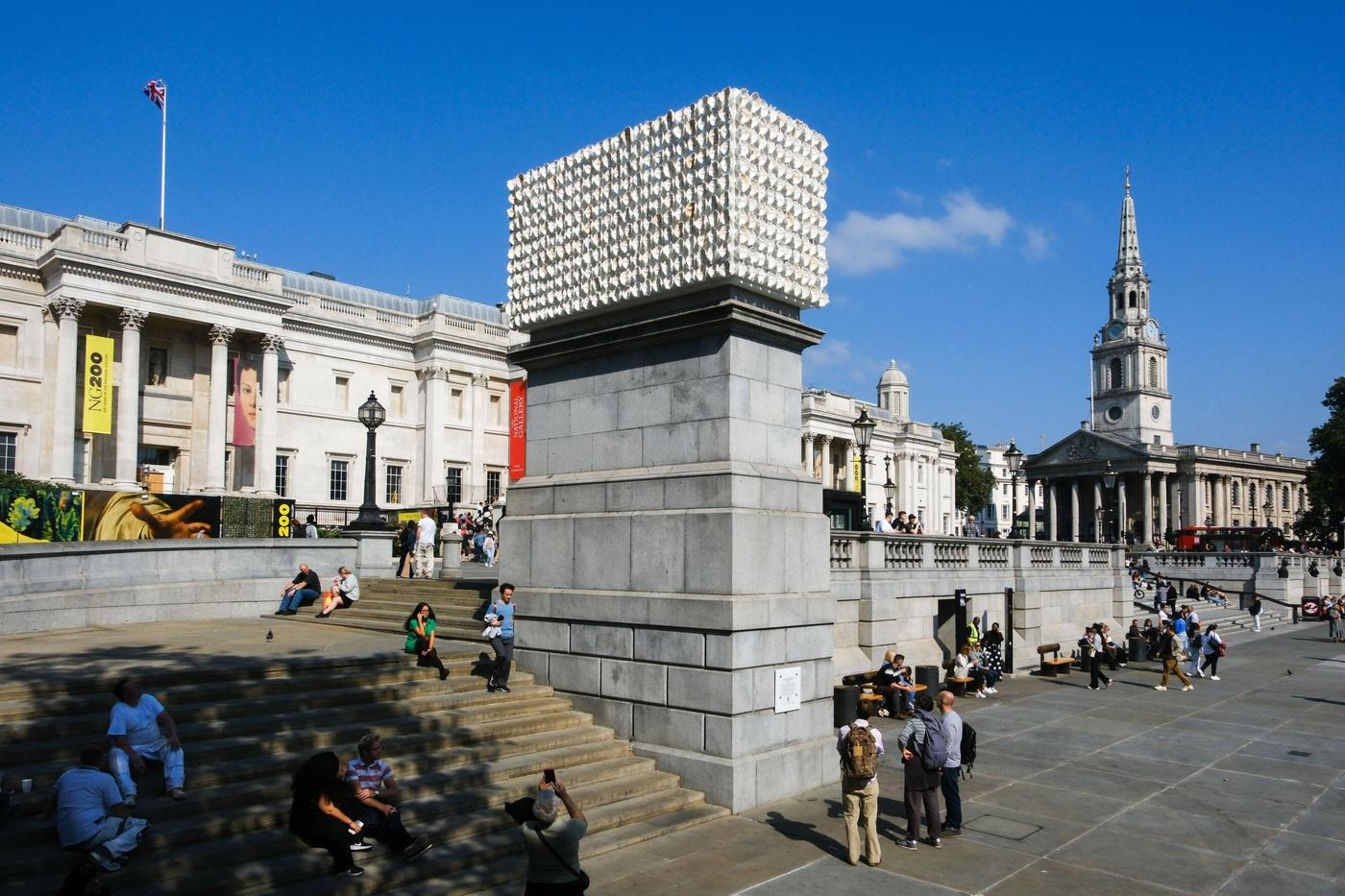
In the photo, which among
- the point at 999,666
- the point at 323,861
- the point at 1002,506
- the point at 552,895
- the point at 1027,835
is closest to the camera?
the point at 552,895

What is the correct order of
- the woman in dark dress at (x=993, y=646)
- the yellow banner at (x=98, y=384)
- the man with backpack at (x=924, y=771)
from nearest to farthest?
the man with backpack at (x=924, y=771) → the woman in dark dress at (x=993, y=646) → the yellow banner at (x=98, y=384)

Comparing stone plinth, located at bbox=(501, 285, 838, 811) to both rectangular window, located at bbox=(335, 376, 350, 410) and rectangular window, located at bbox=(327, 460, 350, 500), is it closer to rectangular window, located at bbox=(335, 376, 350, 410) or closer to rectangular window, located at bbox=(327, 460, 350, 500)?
rectangular window, located at bbox=(327, 460, 350, 500)

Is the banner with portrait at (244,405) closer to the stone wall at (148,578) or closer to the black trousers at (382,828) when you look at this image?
the stone wall at (148,578)

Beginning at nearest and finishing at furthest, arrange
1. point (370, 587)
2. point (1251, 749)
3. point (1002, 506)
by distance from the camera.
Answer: point (1251, 749), point (370, 587), point (1002, 506)

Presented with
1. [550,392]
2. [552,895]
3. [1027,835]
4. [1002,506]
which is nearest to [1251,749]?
[1027,835]

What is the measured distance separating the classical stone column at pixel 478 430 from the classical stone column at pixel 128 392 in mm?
21303

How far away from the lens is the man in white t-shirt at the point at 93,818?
812 cm

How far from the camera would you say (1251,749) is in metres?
16.5

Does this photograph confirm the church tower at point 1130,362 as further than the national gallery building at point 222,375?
Yes

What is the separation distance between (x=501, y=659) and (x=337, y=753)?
3.16m

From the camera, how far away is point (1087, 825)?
461 inches

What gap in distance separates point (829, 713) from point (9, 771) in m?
9.82

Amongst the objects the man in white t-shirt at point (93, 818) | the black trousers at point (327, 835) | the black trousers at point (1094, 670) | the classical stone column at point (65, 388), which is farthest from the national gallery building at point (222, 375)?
the black trousers at point (327, 835)

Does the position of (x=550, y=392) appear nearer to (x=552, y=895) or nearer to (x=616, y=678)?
(x=616, y=678)
